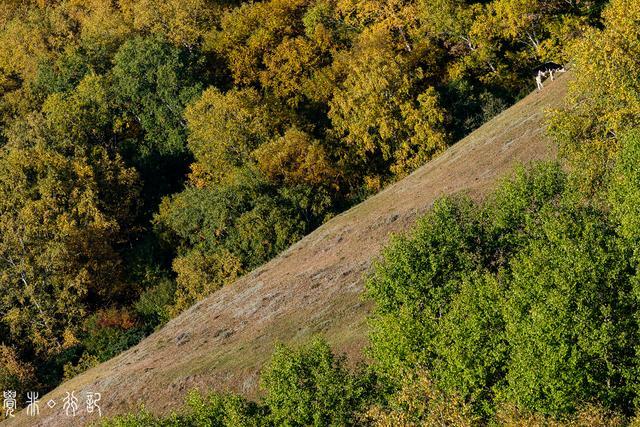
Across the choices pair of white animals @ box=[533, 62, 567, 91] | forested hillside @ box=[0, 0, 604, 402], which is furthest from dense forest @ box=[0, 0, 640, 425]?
pair of white animals @ box=[533, 62, 567, 91]

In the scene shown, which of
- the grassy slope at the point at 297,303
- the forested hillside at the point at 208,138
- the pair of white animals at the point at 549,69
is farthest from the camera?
the pair of white animals at the point at 549,69

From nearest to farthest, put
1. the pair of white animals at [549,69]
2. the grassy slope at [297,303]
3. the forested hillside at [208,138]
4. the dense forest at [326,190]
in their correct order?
the dense forest at [326,190] → the grassy slope at [297,303] → the forested hillside at [208,138] → the pair of white animals at [549,69]

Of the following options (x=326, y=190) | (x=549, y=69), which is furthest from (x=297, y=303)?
(x=549, y=69)

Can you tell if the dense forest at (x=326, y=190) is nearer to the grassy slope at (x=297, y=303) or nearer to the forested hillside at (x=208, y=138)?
the forested hillside at (x=208, y=138)

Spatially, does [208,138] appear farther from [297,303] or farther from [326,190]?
[297,303]

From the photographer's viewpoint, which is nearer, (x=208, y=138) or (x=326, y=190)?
(x=326, y=190)

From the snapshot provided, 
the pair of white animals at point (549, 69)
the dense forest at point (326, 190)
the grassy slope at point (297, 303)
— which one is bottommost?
the pair of white animals at point (549, 69)

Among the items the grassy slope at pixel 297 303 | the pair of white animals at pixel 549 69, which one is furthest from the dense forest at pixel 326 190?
the grassy slope at pixel 297 303

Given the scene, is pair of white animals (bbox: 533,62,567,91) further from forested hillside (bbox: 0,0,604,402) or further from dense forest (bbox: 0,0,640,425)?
forested hillside (bbox: 0,0,604,402)
